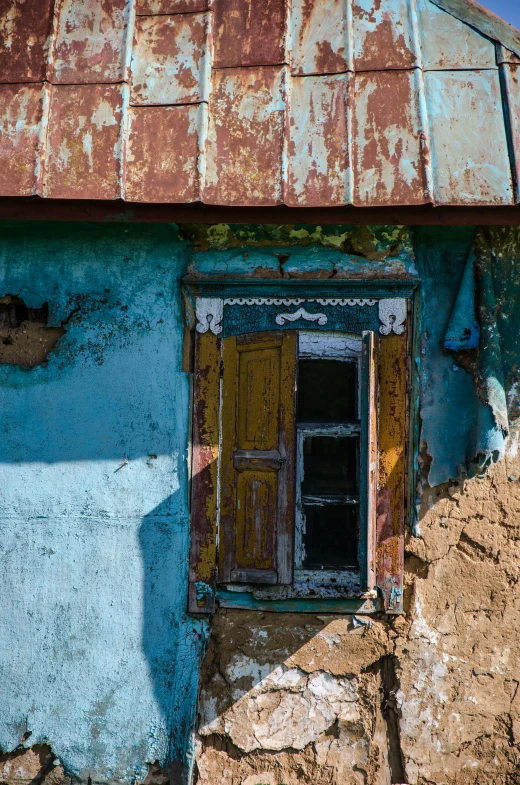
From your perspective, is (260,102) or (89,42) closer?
(260,102)

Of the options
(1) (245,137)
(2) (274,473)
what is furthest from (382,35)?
(2) (274,473)

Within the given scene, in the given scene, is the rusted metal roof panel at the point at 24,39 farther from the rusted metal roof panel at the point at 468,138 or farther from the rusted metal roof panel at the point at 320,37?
the rusted metal roof panel at the point at 468,138

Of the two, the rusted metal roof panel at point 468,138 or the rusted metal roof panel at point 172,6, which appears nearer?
the rusted metal roof panel at point 468,138

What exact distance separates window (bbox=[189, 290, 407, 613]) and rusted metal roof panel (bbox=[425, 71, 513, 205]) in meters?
0.80

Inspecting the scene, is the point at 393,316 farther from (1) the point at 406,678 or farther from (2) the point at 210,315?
(1) the point at 406,678

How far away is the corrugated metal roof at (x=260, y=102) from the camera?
3.39 metres

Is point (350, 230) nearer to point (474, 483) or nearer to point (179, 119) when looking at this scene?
point (179, 119)

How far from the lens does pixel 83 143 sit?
Result: 3.48 metres

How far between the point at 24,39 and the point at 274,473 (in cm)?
254

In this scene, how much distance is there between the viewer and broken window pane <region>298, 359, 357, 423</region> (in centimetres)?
419

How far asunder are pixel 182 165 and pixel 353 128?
0.83 metres

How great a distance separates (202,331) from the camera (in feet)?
12.3

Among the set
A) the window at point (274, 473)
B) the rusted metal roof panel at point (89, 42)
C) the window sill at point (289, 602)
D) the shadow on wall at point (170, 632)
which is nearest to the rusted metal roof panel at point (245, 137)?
the rusted metal roof panel at point (89, 42)

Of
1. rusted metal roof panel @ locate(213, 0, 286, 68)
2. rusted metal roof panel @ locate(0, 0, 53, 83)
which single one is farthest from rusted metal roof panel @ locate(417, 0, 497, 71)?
rusted metal roof panel @ locate(0, 0, 53, 83)
